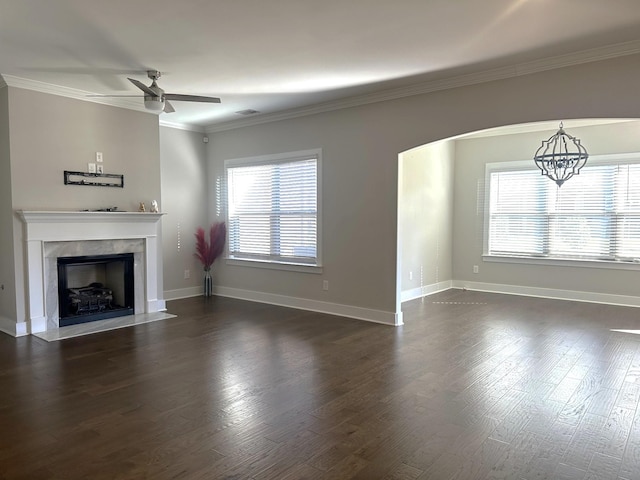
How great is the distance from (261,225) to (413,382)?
12.9ft

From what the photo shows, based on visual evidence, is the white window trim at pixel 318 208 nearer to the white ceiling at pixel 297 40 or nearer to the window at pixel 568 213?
the white ceiling at pixel 297 40

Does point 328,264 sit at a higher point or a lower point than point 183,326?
higher

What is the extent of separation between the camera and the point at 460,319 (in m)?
5.60

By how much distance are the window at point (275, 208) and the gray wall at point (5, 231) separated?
118 inches

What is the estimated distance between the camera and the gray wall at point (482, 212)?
21.2ft

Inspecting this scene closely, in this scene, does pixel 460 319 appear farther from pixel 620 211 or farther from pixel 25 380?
pixel 25 380

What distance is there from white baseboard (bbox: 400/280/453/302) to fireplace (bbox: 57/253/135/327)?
153 inches

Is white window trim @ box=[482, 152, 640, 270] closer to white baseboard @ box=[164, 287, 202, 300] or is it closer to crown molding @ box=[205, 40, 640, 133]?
crown molding @ box=[205, 40, 640, 133]

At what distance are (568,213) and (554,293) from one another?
4.26 ft

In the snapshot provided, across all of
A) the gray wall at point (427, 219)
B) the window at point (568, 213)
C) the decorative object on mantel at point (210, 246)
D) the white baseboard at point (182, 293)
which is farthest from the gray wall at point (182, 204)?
the window at point (568, 213)

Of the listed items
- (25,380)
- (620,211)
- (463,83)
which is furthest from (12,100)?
(620,211)

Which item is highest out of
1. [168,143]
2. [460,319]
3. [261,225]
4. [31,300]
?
[168,143]

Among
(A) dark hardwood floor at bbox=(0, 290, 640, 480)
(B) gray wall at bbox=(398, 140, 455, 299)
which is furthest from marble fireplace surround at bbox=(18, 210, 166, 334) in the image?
(B) gray wall at bbox=(398, 140, 455, 299)

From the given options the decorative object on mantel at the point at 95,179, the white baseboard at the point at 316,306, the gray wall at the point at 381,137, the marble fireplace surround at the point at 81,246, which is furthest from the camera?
the white baseboard at the point at 316,306
